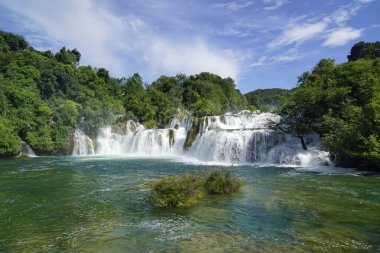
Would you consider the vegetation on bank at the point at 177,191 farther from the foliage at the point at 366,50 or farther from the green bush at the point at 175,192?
the foliage at the point at 366,50

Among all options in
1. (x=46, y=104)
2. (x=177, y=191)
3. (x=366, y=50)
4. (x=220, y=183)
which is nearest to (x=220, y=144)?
(x=220, y=183)

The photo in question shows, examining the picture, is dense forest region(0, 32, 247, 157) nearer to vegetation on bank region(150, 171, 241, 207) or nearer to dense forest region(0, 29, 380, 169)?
dense forest region(0, 29, 380, 169)

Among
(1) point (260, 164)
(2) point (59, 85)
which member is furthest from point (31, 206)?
(2) point (59, 85)

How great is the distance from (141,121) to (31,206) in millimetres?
37911

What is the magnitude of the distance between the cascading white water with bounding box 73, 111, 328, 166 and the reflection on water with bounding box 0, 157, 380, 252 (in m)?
8.65

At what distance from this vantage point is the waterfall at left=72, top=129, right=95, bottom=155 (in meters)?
37.5

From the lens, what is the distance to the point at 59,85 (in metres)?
44.9

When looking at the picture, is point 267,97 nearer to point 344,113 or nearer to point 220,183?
point 344,113

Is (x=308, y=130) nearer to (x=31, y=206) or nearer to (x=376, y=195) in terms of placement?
(x=376, y=195)

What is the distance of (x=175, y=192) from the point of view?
10734 millimetres

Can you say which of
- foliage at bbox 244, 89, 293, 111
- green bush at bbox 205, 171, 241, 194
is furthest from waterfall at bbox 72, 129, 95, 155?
foliage at bbox 244, 89, 293, 111

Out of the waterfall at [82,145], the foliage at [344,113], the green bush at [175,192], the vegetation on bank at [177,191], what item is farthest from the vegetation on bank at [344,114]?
the waterfall at [82,145]

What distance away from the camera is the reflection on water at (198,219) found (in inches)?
293

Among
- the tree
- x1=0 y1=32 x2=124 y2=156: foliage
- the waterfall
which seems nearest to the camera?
x1=0 y1=32 x2=124 y2=156: foliage
